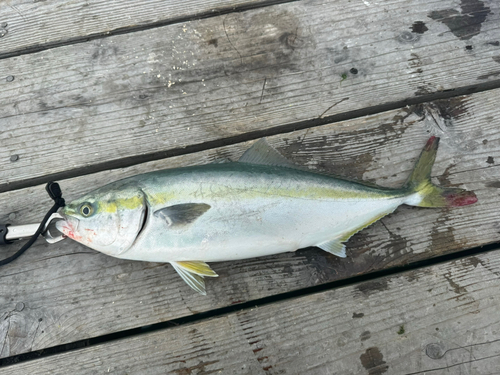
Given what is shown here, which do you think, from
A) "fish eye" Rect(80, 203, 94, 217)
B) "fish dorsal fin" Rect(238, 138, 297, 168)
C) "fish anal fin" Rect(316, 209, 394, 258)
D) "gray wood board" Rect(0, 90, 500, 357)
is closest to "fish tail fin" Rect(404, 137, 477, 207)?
"gray wood board" Rect(0, 90, 500, 357)

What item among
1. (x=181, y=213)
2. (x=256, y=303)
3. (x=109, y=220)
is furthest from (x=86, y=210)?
(x=256, y=303)

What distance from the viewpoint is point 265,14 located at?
232 cm

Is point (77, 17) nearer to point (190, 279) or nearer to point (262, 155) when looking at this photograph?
point (262, 155)

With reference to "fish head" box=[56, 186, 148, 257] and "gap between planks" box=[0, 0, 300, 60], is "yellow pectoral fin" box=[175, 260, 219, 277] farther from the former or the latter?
"gap between planks" box=[0, 0, 300, 60]

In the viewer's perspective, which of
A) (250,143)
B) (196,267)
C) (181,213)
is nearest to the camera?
(181,213)

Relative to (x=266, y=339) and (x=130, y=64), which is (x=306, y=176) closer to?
(x=266, y=339)

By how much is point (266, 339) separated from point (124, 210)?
3.47ft

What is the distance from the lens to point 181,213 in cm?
157

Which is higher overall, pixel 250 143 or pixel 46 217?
pixel 46 217

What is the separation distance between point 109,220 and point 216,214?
556 mm

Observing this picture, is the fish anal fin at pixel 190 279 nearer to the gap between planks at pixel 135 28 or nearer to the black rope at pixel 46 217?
the black rope at pixel 46 217

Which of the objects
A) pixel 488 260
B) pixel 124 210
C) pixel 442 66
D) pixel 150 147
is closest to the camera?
pixel 124 210

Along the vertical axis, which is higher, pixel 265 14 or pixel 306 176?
pixel 265 14

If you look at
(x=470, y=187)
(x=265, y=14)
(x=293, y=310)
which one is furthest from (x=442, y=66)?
(x=293, y=310)
